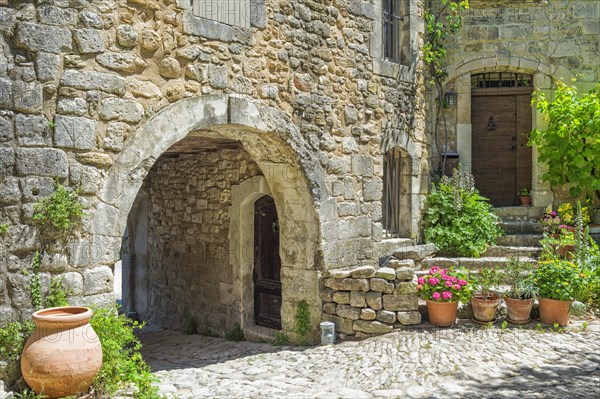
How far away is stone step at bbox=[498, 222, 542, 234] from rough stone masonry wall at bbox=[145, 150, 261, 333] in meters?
4.00

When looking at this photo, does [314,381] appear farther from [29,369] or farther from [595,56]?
[595,56]

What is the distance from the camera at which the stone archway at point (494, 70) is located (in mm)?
8898

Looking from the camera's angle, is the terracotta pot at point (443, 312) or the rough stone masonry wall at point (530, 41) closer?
the terracotta pot at point (443, 312)

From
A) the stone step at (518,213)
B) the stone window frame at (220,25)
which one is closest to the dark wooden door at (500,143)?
the stone step at (518,213)

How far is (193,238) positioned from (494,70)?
5.55m

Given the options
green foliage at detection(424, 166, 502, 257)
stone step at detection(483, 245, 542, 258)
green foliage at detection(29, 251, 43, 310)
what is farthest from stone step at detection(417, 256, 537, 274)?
green foliage at detection(29, 251, 43, 310)

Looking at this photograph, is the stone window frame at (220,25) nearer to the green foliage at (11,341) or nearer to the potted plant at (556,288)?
the green foliage at (11,341)

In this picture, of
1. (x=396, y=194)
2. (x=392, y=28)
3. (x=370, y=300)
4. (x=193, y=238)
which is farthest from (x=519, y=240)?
(x=193, y=238)

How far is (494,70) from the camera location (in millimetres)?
9117

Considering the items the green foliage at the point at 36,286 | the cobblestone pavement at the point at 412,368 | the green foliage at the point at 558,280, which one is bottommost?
the cobblestone pavement at the point at 412,368

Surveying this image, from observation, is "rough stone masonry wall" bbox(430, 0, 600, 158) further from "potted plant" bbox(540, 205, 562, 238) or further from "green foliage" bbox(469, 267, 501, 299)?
"green foliage" bbox(469, 267, 501, 299)

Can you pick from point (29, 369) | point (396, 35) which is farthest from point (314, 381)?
point (396, 35)

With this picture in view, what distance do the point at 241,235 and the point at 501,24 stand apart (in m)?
5.34

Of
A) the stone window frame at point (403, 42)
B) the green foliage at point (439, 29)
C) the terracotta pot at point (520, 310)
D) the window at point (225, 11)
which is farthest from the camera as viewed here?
the green foliage at point (439, 29)
